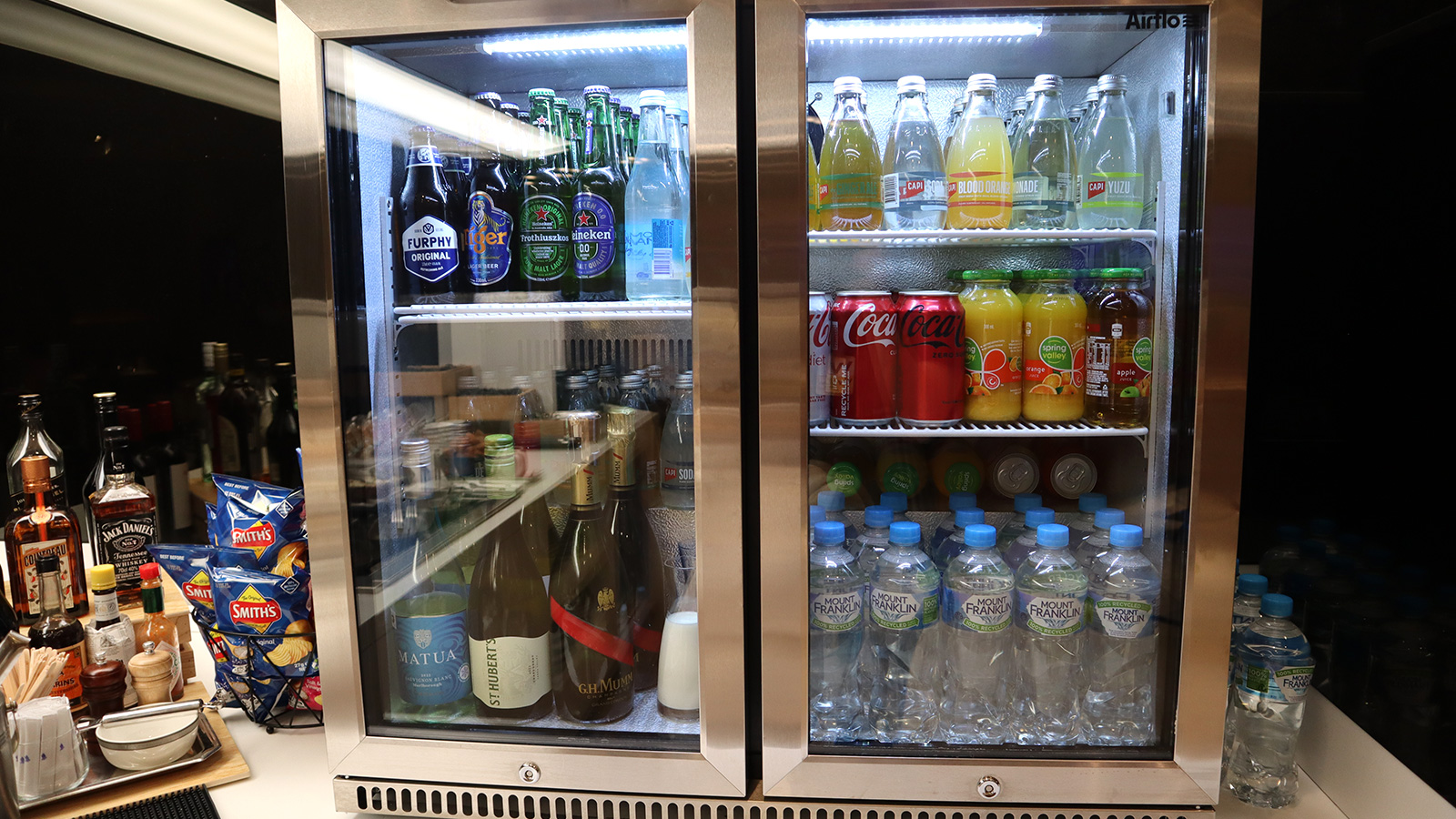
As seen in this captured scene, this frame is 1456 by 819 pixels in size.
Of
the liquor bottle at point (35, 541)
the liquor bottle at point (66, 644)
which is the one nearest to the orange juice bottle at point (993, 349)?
the liquor bottle at point (66, 644)

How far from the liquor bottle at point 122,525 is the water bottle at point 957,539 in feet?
5.59

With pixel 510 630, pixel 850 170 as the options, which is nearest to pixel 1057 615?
pixel 850 170

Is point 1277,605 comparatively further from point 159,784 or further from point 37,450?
point 37,450

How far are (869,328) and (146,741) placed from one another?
1.37 metres

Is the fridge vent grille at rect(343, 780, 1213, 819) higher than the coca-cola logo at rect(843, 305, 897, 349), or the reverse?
the coca-cola logo at rect(843, 305, 897, 349)

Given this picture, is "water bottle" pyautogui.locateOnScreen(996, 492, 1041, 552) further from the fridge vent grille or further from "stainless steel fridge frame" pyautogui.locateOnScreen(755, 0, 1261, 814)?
the fridge vent grille

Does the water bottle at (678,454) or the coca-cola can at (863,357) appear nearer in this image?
the coca-cola can at (863,357)

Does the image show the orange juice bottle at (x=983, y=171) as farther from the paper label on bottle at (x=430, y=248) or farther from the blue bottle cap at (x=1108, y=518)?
the paper label on bottle at (x=430, y=248)

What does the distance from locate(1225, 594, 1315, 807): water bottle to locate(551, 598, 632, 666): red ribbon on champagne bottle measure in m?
0.99

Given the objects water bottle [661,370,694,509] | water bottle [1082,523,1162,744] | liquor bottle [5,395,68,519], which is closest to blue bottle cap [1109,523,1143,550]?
water bottle [1082,523,1162,744]

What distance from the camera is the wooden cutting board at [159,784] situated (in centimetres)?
135

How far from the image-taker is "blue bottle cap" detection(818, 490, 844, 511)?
1332 mm

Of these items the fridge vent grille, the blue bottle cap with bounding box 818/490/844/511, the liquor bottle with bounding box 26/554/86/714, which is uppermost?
the blue bottle cap with bounding box 818/490/844/511

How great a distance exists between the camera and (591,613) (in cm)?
142
